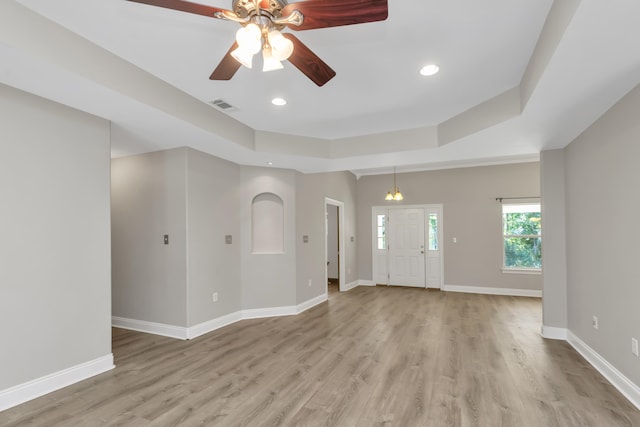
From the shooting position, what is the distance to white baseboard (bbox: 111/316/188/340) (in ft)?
14.2

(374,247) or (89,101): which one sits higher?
(89,101)

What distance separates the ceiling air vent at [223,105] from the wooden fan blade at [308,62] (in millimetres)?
1607

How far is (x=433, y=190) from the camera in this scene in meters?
7.71

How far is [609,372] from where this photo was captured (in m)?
3.03

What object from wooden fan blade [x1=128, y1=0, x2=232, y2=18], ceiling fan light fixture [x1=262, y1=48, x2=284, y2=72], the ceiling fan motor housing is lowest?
ceiling fan light fixture [x1=262, y1=48, x2=284, y2=72]

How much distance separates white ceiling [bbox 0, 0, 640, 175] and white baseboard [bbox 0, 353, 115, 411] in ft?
7.71

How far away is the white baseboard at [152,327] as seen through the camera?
432 cm

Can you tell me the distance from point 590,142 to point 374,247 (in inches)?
210

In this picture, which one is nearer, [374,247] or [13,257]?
[13,257]

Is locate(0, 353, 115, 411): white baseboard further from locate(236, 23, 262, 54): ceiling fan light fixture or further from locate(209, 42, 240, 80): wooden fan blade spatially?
locate(236, 23, 262, 54): ceiling fan light fixture

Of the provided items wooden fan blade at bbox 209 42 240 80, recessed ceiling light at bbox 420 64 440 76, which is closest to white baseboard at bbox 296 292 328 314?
recessed ceiling light at bbox 420 64 440 76

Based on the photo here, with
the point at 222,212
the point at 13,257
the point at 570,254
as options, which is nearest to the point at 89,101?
the point at 13,257

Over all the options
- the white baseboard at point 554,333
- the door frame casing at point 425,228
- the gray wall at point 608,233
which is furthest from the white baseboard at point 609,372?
the door frame casing at point 425,228

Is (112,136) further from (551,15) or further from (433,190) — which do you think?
(433,190)
